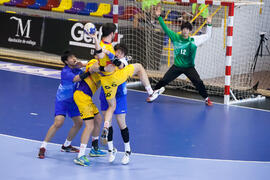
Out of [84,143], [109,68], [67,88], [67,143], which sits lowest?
[67,143]

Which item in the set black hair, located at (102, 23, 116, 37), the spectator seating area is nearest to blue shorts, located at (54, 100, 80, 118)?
black hair, located at (102, 23, 116, 37)

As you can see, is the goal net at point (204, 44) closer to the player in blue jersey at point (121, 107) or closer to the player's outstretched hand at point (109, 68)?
the player in blue jersey at point (121, 107)

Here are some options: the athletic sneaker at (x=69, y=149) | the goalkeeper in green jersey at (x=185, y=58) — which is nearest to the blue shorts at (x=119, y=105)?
the athletic sneaker at (x=69, y=149)

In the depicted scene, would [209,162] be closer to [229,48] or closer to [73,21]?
[229,48]

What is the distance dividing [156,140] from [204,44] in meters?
6.45

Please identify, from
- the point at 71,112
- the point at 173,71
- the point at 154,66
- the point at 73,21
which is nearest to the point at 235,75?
the point at 154,66

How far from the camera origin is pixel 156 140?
1050 cm

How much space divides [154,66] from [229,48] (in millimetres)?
3324

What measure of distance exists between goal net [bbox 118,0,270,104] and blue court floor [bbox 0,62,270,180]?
73.3 inches

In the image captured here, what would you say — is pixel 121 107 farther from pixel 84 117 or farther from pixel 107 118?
pixel 84 117

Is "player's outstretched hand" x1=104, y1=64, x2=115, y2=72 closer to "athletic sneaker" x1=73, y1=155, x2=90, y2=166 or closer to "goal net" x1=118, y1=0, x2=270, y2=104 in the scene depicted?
"athletic sneaker" x1=73, y1=155, x2=90, y2=166

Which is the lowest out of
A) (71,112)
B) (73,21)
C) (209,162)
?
(209,162)

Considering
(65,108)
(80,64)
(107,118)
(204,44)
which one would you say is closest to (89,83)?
(80,64)

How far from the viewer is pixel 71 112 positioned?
30.6ft
